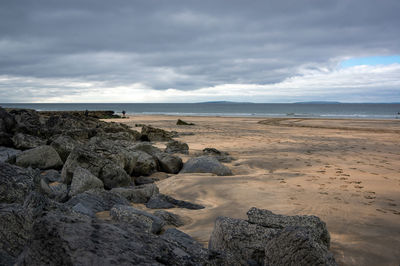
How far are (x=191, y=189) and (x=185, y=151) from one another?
478cm

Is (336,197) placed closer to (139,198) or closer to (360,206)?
(360,206)

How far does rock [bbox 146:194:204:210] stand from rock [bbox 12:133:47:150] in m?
6.00

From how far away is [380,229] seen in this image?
4.29 metres

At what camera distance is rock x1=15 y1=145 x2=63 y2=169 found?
7.74 meters

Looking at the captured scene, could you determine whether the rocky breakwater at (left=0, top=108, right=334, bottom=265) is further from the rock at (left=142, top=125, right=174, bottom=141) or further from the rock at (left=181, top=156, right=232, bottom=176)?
the rock at (left=142, top=125, right=174, bottom=141)

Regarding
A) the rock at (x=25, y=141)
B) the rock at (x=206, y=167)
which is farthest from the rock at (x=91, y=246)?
the rock at (x=25, y=141)

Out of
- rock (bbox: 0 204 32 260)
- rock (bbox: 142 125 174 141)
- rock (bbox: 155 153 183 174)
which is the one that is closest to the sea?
rock (bbox: 142 125 174 141)

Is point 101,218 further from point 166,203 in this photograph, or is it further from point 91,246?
point 91,246

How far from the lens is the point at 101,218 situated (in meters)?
4.49

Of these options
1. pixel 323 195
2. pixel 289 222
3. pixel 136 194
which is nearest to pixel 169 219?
pixel 136 194

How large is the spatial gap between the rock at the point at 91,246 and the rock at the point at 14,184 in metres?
2.45

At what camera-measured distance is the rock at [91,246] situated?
1.85m

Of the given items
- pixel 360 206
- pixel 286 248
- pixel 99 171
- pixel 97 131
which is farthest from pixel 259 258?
pixel 97 131

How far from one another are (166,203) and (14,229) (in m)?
2.83
